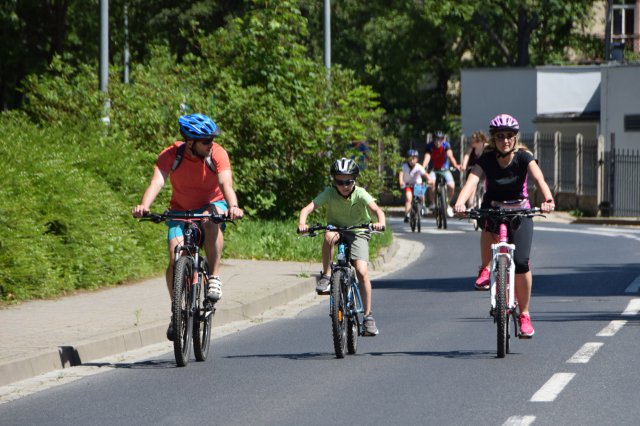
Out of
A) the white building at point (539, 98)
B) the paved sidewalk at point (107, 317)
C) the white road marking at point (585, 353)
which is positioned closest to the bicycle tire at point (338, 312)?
the white road marking at point (585, 353)

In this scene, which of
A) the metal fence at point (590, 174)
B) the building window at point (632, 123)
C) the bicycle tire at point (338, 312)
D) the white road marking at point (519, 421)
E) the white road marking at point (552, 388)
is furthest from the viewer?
the building window at point (632, 123)

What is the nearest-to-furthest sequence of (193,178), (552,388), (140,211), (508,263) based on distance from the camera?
(552,388) → (140,211) → (508,263) → (193,178)

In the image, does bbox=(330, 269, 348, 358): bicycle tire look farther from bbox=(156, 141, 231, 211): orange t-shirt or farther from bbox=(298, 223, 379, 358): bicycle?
bbox=(156, 141, 231, 211): orange t-shirt

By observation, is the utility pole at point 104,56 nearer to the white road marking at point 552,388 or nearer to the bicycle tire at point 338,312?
the bicycle tire at point 338,312

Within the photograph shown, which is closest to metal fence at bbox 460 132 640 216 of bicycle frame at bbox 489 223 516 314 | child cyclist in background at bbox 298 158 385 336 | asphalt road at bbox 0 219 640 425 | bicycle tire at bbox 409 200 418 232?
bicycle tire at bbox 409 200 418 232

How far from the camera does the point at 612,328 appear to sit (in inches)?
504

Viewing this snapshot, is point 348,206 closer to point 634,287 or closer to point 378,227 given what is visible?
point 378,227

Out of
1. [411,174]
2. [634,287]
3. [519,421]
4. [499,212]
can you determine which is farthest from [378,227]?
[411,174]

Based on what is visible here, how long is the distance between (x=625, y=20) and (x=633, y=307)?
4903 cm

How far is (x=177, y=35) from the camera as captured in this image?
41.1 m

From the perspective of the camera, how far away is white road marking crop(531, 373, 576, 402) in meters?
8.92

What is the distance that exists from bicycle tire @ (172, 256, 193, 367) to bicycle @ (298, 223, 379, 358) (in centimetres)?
104

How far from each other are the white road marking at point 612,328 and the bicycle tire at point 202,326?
3.44m

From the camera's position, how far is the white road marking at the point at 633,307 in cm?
1423
